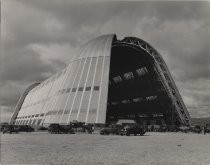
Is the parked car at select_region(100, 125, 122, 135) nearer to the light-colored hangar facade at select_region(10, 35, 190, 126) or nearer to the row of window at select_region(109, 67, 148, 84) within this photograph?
the light-colored hangar facade at select_region(10, 35, 190, 126)

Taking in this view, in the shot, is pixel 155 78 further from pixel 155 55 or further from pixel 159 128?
pixel 159 128

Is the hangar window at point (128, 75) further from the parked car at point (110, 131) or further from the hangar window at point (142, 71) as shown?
the parked car at point (110, 131)

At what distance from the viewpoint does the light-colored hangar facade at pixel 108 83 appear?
64.1 meters

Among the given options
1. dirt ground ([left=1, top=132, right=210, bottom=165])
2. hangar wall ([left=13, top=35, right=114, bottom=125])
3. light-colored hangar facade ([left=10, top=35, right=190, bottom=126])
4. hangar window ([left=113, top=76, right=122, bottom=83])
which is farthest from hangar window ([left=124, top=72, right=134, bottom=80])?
dirt ground ([left=1, top=132, right=210, bottom=165])

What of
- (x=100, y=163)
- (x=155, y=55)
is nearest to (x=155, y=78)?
(x=155, y=55)

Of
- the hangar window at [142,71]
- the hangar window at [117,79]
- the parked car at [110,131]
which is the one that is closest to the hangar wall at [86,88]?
the parked car at [110,131]

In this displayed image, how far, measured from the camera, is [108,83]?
65188 millimetres

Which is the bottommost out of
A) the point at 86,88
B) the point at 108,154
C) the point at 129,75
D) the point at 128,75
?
the point at 108,154

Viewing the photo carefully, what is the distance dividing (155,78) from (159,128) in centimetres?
1366

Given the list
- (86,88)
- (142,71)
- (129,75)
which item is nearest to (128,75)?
(129,75)

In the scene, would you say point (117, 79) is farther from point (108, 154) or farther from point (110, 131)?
point (108, 154)

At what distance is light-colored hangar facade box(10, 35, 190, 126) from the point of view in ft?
210

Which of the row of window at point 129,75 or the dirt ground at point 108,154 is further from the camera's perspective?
the row of window at point 129,75

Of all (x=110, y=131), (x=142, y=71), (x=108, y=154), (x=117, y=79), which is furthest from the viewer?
(x=117, y=79)
